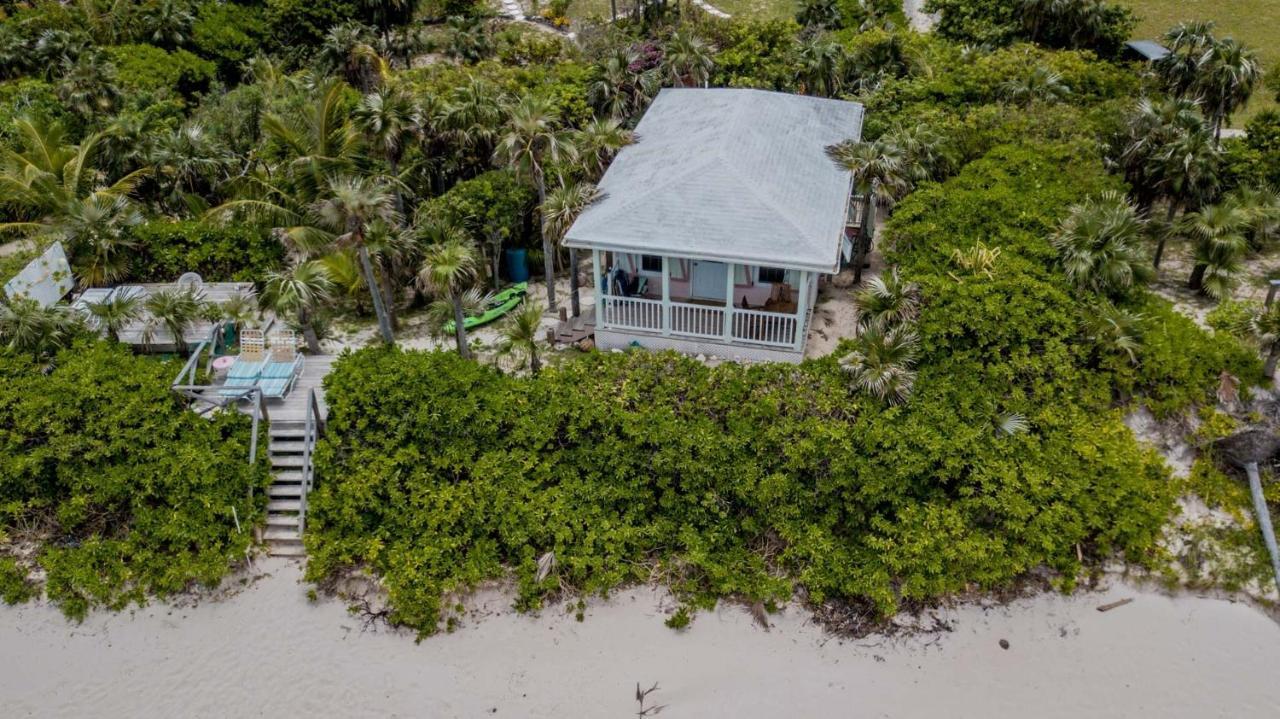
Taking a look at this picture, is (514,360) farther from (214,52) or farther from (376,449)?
(214,52)

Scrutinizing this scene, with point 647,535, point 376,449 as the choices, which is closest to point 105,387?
point 376,449

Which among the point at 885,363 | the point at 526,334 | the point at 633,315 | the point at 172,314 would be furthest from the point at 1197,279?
the point at 172,314

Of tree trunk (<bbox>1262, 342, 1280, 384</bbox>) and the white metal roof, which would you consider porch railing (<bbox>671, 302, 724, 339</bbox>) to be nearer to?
the white metal roof

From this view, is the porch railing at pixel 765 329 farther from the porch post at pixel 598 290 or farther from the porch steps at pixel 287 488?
the porch steps at pixel 287 488

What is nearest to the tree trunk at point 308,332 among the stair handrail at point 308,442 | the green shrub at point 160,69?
the stair handrail at point 308,442

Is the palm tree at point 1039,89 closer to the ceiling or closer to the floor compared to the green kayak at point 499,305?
closer to the ceiling

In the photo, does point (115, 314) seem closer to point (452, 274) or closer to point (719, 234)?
point (452, 274)
